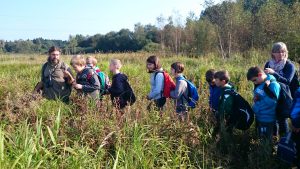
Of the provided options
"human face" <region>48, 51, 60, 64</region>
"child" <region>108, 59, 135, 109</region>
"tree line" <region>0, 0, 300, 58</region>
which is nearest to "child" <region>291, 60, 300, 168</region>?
"child" <region>108, 59, 135, 109</region>

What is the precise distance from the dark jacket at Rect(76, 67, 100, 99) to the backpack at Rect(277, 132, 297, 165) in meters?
3.05

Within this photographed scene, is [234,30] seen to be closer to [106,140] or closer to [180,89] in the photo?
[180,89]

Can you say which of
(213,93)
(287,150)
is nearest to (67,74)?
Answer: (213,93)

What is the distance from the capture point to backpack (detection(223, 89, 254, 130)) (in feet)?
16.0

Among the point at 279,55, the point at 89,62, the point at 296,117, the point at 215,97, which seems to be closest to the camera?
the point at 296,117

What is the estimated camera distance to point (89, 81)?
588cm

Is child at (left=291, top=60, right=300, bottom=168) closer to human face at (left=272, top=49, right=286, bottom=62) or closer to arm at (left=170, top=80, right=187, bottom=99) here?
human face at (left=272, top=49, right=286, bottom=62)

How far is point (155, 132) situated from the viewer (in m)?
4.42

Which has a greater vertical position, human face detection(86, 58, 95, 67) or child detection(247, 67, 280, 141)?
human face detection(86, 58, 95, 67)

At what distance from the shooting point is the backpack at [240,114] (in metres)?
4.87

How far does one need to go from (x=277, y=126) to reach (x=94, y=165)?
285 cm

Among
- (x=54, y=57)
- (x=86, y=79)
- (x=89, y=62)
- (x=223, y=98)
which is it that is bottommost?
(x=223, y=98)

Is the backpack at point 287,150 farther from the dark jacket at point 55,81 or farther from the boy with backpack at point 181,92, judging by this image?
the dark jacket at point 55,81

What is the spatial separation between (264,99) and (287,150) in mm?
821
